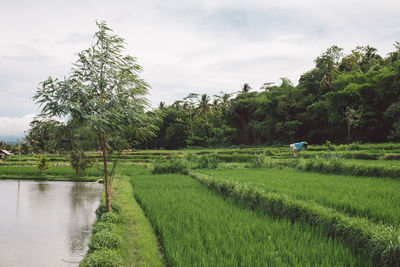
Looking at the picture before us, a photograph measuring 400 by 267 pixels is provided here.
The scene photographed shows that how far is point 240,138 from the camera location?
134 feet

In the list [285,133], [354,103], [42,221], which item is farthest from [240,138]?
[42,221]

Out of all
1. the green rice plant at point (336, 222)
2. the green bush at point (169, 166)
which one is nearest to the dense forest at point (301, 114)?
the green rice plant at point (336, 222)

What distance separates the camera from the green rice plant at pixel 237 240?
3.19 meters

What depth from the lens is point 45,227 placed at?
5.69 meters

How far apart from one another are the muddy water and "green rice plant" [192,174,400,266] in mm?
3350

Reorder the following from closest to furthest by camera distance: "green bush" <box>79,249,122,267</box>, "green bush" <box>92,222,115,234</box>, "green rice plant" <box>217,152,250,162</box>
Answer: "green bush" <box>79,249,122,267</box>
"green bush" <box>92,222,115,234</box>
"green rice plant" <box>217,152,250,162</box>

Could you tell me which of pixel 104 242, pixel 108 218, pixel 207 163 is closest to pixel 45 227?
pixel 108 218

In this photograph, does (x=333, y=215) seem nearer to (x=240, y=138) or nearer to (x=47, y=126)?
(x=47, y=126)

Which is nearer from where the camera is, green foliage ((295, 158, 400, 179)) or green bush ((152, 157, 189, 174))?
green foliage ((295, 158, 400, 179))

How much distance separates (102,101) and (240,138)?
3665 cm

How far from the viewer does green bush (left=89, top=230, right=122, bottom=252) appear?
13.2 feet

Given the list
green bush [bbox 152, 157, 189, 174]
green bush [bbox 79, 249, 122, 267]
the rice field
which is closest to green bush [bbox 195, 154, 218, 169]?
green bush [bbox 152, 157, 189, 174]

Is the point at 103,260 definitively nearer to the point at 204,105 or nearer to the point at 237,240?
the point at 237,240

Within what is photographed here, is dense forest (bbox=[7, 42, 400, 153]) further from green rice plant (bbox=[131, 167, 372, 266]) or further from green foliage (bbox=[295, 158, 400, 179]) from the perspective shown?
green foliage (bbox=[295, 158, 400, 179])
